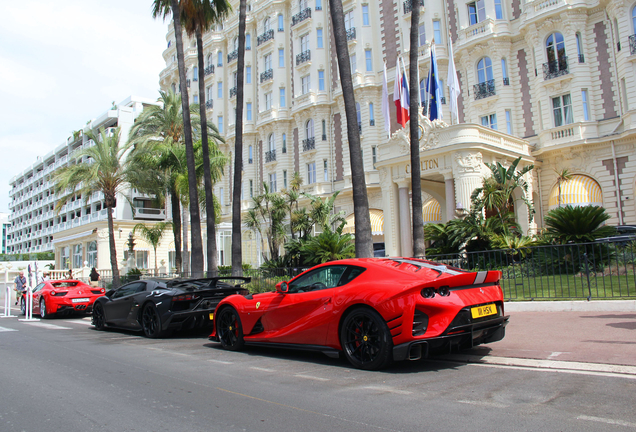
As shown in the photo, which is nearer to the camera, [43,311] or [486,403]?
[486,403]

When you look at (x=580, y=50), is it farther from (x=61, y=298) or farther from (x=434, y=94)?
(x=61, y=298)

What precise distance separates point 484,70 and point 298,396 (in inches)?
1059

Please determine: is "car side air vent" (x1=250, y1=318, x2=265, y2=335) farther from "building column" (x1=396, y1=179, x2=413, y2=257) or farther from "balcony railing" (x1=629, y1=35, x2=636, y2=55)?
"balcony railing" (x1=629, y1=35, x2=636, y2=55)

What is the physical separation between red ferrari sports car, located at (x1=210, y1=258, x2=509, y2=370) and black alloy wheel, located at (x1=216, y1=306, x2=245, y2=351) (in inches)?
27.3

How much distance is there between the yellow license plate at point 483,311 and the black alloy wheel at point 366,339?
1.11 meters

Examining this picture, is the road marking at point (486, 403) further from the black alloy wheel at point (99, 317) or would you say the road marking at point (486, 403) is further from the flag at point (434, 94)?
the flag at point (434, 94)

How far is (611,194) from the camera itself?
77.4 ft

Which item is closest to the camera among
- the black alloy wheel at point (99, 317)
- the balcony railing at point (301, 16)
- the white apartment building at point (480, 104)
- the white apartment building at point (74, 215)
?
the black alloy wheel at point (99, 317)

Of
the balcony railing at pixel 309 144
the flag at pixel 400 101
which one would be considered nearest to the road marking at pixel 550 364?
the flag at pixel 400 101

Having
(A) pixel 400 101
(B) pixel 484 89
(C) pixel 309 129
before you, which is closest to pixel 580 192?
(B) pixel 484 89

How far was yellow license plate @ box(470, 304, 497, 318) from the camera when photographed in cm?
601

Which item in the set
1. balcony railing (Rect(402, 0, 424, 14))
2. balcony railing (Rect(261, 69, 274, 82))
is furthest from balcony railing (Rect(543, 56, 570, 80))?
balcony railing (Rect(261, 69, 274, 82))

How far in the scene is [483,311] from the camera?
6.16m

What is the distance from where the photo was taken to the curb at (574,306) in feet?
31.2
